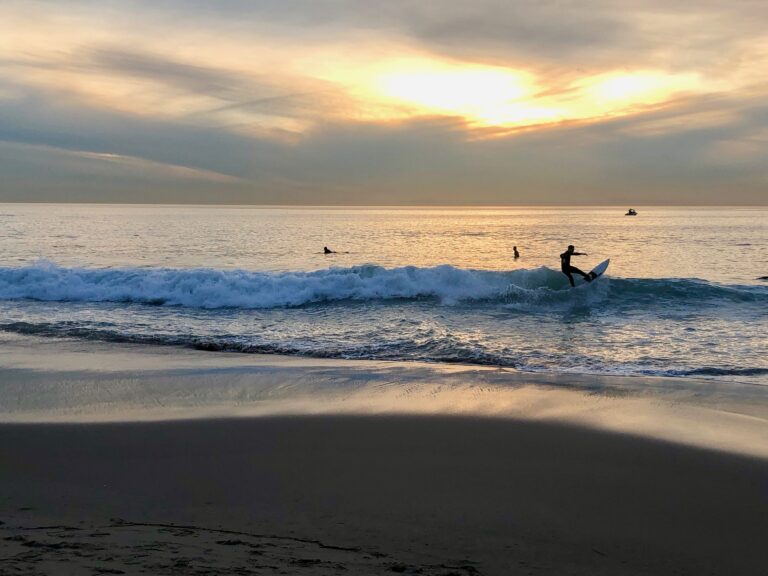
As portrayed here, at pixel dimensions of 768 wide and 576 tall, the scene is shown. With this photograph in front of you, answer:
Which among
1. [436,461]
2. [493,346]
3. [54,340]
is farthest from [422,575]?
[54,340]

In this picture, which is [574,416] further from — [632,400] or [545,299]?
[545,299]

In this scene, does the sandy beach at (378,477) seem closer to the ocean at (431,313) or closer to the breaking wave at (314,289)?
the ocean at (431,313)

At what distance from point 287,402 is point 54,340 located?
7.00 meters

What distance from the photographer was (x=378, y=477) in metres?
5.27

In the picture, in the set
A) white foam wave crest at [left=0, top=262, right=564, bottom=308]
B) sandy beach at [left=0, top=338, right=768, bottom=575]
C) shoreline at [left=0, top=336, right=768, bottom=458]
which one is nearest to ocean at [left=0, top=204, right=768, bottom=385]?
white foam wave crest at [left=0, top=262, right=564, bottom=308]

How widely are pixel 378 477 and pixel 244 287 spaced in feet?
48.7

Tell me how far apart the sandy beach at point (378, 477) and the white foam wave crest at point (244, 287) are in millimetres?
9961

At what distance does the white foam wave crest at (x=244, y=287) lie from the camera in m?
18.8

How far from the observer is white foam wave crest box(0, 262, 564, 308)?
→ 61.6 ft

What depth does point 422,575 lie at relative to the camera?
358cm

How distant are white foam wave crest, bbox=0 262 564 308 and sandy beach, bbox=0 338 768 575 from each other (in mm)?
9961

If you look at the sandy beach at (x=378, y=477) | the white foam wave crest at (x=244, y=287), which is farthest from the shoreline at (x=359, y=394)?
the white foam wave crest at (x=244, y=287)

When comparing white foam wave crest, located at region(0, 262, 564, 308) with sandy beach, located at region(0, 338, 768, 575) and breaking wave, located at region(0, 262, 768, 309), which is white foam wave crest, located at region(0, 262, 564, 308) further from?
sandy beach, located at region(0, 338, 768, 575)

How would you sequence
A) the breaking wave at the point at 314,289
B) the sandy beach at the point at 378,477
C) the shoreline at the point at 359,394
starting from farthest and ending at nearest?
the breaking wave at the point at 314,289
the shoreline at the point at 359,394
the sandy beach at the point at 378,477
